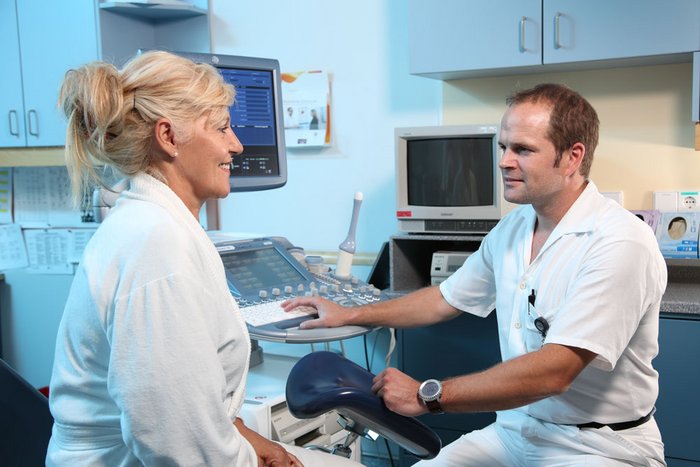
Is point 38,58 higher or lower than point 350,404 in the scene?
higher

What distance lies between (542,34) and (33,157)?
207cm

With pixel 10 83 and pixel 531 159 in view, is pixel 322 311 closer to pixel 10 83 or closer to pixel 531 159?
pixel 531 159

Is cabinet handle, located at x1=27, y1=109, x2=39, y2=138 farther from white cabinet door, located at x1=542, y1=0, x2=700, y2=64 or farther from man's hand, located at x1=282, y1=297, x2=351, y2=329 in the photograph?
white cabinet door, located at x1=542, y1=0, x2=700, y2=64

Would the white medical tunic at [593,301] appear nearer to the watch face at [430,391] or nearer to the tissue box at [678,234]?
the watch face at [430,391]

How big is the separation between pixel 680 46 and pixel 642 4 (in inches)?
6.5

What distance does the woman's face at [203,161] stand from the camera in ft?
3.86

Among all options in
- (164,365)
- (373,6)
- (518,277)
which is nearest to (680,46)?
(518,277)

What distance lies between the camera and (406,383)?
133 centimetres

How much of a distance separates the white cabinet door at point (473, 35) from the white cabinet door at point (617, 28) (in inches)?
2.3

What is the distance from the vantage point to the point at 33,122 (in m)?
2.89

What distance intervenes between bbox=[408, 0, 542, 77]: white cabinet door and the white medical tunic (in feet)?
2.52

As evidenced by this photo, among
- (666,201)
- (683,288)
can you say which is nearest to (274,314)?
(683,288)

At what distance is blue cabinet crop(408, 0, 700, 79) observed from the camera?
206 centimetres

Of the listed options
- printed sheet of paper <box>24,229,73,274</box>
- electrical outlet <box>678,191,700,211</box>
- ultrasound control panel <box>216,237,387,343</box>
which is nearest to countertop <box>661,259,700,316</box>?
electrical outlet <box>678,191,700,211</box>
